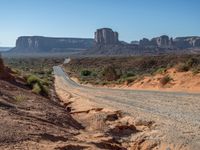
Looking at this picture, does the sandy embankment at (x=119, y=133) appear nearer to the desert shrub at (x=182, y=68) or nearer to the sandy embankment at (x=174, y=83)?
the sandy embankment at (x=174, y=83)

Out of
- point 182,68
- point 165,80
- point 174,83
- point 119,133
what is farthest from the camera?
point 182,68

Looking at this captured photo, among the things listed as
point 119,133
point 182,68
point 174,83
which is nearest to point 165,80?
point 174,83

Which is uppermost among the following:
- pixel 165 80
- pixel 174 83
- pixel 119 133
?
pixel 119 133

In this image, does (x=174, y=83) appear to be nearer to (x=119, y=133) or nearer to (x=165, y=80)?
(x=165, y=80)

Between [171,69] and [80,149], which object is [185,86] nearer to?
[171,69]

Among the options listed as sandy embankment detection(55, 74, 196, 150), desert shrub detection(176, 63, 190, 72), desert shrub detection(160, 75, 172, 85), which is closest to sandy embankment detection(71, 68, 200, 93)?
desert shrub detection(160, 75, 172, 85)

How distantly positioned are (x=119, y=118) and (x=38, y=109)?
203 inches

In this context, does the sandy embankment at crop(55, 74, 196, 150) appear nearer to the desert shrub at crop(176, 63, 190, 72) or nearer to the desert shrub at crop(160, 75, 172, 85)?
the desert shrub at crop(160, 75, 172, 85)

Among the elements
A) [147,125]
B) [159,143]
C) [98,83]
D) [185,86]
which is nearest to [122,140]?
[159,143]

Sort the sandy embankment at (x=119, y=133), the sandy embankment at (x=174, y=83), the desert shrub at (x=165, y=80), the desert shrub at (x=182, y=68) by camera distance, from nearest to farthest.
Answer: the sandy embankment at (x=119, y=133) < the sandy embankment at (x=174, y=83) < the desert shrub at (x=165, y=80) < the desert shrub at (x=182, y=68)

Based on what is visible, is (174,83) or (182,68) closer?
(174,83)

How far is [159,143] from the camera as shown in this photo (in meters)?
16.8

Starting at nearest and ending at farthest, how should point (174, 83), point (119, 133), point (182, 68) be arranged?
point (119, 133), point (174, 83), point (182, 68)

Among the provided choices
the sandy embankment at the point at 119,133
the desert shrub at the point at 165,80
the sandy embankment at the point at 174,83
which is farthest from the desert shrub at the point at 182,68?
the sandy embankment at the point at 119,133
